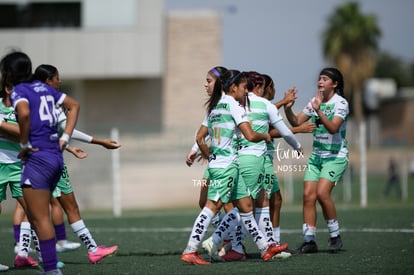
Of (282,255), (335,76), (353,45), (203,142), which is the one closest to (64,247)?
(203,142)

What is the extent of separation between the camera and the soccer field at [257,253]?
28.6 feet

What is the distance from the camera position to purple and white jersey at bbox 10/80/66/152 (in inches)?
298

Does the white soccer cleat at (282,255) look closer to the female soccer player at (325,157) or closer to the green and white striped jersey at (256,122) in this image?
the female soccer player at (325,157)

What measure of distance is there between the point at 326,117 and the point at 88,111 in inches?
1046

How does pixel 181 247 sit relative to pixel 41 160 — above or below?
below

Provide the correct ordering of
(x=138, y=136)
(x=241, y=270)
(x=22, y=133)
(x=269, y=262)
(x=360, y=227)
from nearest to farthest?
1. (x=22, y=133)
2. (x=241, y=270)
3. (x=269, y=262)
4. (x=360, y=227)
5. (x=138, y=136)

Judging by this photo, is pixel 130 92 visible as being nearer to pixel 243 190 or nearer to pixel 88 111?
pixel 88 111

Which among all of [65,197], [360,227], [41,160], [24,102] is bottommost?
[360,227]

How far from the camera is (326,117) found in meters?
10.3

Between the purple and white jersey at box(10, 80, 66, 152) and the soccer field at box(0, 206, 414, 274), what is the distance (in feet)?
6.12

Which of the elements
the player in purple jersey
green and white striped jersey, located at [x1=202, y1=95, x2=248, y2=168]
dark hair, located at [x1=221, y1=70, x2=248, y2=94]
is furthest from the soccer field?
dark hair, located at [x1=221, y1=70, x2=248, y2=94]

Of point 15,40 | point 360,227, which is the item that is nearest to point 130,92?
point 15,40

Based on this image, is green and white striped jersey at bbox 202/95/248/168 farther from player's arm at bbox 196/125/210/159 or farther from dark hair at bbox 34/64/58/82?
dark hair at bbox 34/64/58/82

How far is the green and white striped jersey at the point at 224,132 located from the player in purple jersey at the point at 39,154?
2.05m
